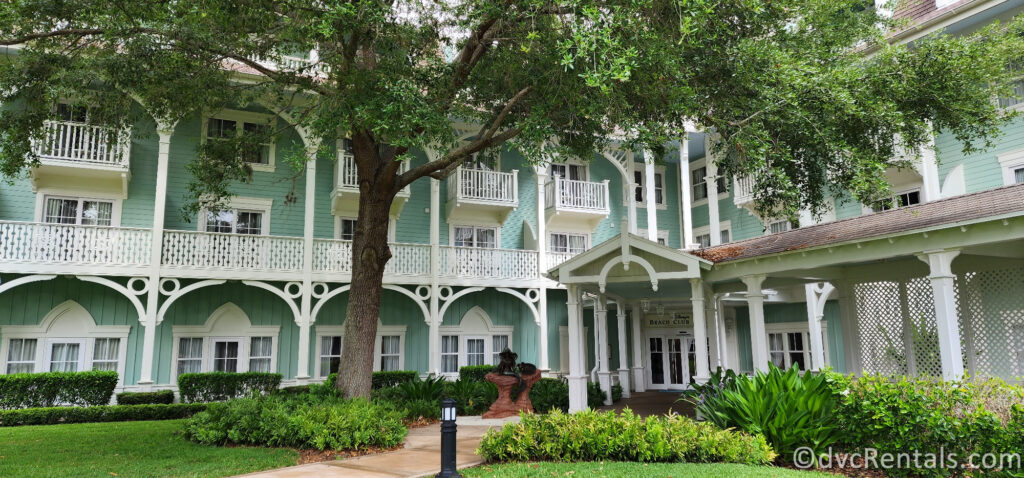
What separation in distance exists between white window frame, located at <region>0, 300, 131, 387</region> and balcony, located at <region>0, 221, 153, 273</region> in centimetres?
172

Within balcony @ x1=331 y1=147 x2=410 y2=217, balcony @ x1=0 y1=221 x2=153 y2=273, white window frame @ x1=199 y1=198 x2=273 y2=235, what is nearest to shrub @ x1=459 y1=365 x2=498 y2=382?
balcony @ x1=331 y1=147 x2=410 y2=217

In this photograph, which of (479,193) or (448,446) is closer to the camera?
(448,446)

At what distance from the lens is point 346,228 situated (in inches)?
769

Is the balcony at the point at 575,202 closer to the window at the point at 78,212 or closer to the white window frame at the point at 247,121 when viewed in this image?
the white window frame at the point at 247,121

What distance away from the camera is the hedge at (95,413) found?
1317 cm

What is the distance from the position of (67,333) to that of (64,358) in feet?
2.01

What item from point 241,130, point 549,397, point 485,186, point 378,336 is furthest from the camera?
point 485,186

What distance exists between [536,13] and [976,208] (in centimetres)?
650

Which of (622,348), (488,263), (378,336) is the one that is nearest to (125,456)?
(378,336)

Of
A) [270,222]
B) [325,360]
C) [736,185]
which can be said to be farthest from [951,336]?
[270,222]

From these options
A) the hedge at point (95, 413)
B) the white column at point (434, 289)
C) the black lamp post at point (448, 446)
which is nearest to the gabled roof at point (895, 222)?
the black lamp post at point (448, 446)

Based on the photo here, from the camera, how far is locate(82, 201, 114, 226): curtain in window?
16828 mm

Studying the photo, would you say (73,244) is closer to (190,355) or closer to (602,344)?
(190,355)

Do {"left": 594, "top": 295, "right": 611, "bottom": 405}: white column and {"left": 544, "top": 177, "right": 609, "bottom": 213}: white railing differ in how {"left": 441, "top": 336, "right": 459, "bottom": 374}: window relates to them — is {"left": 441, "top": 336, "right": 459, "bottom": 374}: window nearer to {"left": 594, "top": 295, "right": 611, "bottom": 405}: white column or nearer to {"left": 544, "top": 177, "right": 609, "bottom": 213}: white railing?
{"left": 594, "top": 295, "right": 611, "bottom": 405}: white column
